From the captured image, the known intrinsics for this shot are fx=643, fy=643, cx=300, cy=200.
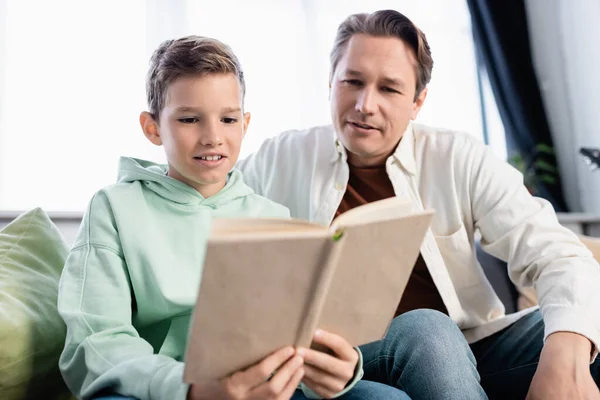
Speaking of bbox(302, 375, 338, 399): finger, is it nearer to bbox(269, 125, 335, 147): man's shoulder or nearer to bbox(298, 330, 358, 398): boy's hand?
bbox(298, 330, 358, 398): boy's hand

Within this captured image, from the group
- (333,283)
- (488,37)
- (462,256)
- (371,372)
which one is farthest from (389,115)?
(488,37)

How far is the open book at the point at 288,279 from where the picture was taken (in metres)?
0.73

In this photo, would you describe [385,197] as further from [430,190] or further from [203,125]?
[203,125]

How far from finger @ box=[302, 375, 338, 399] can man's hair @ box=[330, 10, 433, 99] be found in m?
1.01

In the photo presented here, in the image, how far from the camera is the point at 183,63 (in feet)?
4.07

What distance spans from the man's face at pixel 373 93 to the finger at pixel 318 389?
81cm

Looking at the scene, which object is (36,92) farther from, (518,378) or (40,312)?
(518,378)

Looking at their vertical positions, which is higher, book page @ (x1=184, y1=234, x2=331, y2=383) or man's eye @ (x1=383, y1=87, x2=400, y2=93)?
man's eye @ (x1=383, y1=87, x2=400, y2=93)

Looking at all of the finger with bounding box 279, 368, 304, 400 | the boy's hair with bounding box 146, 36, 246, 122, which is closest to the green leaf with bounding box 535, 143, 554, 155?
the boy's hair with bounding box 146, 36, 246, 122

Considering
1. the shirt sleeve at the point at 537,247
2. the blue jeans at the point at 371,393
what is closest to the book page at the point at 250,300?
the blue jeans at the point at 371,393

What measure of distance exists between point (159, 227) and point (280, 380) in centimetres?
Answer: 52

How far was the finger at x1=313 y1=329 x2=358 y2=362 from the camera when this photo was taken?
0.93 metres

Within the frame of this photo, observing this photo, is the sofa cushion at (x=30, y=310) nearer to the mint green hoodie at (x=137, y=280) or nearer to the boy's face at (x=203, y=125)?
the mint green hoodie at (x=137, y=280)

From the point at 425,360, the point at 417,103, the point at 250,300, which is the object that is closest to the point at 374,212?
the point at 250,300
